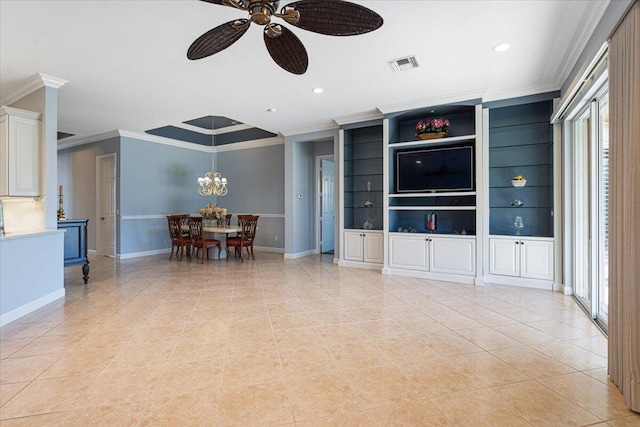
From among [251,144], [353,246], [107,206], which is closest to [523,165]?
[353,246]

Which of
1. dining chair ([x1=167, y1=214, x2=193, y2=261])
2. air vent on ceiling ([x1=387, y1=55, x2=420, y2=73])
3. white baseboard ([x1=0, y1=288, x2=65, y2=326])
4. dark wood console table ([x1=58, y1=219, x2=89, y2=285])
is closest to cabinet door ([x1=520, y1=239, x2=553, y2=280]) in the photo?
air vent on ceiling ([x1=387, y1=55, x2=420, y2=73])

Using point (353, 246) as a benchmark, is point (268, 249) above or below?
below

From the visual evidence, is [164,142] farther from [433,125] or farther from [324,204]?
[433,125]

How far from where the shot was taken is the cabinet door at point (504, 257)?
4.63m

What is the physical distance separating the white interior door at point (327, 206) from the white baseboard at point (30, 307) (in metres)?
5.17

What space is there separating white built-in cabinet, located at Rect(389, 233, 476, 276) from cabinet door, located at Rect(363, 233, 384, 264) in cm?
37

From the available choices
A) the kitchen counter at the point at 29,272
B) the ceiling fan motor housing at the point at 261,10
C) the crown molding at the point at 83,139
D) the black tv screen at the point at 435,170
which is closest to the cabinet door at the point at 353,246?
the black tv screen at the point at 435,170

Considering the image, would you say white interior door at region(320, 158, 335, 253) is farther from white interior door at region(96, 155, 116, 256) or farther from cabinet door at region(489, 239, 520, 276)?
white interior door at region(96, 155, 116, 256)

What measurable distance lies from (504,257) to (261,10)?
4.44 metres

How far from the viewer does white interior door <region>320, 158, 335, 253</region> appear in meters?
8.00

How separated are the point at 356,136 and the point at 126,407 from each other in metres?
5.43

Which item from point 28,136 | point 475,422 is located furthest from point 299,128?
point 475,422

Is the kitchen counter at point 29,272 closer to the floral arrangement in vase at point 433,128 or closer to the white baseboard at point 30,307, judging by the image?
the white baseboard at point 30,307

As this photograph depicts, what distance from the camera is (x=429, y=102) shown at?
16.1 ft
